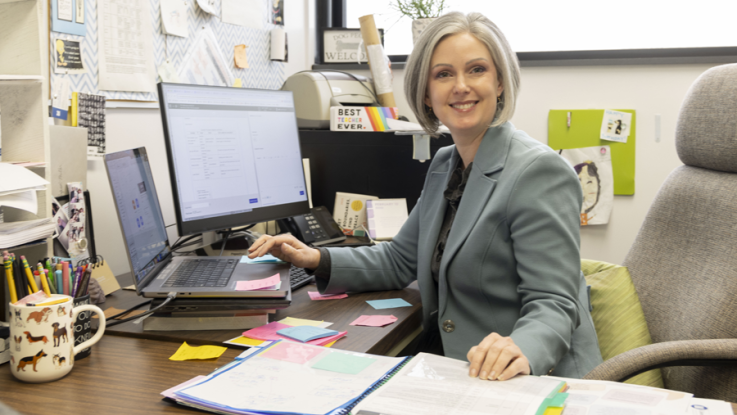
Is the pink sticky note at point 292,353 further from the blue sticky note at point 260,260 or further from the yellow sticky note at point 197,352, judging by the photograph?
the blue sticky note at point 260,260

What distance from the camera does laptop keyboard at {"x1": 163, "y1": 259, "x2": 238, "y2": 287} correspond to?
109cm

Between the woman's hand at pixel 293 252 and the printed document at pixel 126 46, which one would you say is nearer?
the woman's hand at pixel 293 252

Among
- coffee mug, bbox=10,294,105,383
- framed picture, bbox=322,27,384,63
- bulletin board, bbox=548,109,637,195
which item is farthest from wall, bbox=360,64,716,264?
coffee mug, bbox=10,294,105,383

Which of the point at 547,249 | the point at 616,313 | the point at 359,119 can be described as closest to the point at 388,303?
the point at 547,249

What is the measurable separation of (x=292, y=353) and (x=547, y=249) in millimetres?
487

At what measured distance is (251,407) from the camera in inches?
27.9

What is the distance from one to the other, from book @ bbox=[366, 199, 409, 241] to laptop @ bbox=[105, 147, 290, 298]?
578 mm

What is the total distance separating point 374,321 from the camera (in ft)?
3.65

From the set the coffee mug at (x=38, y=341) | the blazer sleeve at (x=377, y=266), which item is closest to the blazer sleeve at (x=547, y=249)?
the blazer sleeve at (x=377, y=266)

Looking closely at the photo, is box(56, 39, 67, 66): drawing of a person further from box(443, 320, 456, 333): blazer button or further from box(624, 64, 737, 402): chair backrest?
box(624, 64, 737, 402): chair backrest

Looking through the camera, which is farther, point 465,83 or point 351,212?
point 351,212

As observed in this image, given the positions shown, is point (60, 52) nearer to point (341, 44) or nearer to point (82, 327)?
point (82, 327)

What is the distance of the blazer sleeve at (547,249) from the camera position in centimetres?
95

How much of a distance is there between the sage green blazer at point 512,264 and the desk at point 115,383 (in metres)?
0.32
